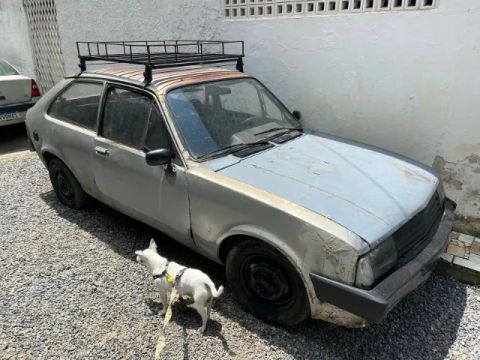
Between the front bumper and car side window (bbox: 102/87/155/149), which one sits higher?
car side window (bbox: 102/87/155/149)

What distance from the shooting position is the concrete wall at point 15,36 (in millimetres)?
9703

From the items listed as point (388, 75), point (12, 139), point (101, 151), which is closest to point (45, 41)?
point (12, 139)

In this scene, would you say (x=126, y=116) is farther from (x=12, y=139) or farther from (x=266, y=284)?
(x=12, y=139)

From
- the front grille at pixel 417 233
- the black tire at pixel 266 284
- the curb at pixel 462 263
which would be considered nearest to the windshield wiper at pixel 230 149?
the black tire at pixel 266 284

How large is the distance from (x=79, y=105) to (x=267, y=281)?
270cm

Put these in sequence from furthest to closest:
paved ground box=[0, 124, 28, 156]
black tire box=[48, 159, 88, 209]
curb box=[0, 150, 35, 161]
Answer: paved ground box=[0, 124, 28, 156]
curb box=[0, 150, 35, 161]
black tire box=[48, 159, 88, 209]

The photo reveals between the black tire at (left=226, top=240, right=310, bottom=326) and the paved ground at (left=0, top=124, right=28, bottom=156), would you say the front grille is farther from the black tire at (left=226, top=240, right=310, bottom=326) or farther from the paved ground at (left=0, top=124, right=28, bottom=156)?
the paved ground at (left=0, top=124, right=28, bottom=156)

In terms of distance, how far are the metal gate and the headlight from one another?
331 inches

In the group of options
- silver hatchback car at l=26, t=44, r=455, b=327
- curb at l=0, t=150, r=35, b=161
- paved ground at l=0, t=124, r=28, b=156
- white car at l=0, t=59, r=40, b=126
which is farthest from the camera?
paved ground at l=0, t=124, r=28, b=156

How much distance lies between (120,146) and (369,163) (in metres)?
2.15

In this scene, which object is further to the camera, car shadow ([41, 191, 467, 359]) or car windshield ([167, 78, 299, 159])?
car windshield ([167, 78, 299, 159])

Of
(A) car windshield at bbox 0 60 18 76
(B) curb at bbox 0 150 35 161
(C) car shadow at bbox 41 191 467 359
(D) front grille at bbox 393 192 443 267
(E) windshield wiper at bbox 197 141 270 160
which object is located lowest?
(B) curb at bbox 0 150 35 161

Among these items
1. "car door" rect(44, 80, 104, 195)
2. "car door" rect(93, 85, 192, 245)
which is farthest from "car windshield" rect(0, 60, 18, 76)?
"car door" rect(93, 85, 192, 245)

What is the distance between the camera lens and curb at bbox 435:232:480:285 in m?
3.33
